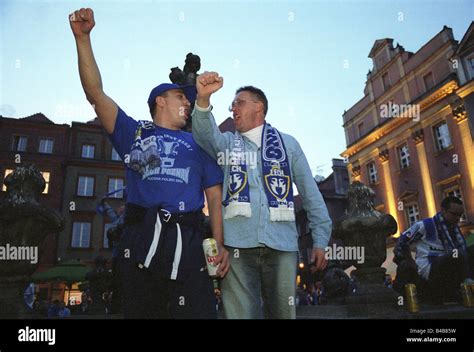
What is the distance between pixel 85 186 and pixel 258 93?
27.3 m

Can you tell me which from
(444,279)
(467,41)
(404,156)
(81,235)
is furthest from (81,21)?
(404,156)

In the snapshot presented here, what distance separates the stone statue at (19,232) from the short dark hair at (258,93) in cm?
281

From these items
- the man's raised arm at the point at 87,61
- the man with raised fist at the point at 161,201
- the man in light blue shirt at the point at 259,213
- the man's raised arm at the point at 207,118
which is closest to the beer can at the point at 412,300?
the man in light blue shirt at the point at 259,213

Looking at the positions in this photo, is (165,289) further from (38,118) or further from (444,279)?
(38,118)

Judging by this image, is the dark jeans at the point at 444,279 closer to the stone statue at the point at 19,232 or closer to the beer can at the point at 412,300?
the beer can at the point at 412,300

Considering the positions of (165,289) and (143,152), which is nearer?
Answer: (165,289)

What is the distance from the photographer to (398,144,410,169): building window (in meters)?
24.4

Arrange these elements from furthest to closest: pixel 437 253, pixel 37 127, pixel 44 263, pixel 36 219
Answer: pixel 37 127 → pixel 44 263 → pixel 437 253 → pixel 36 219

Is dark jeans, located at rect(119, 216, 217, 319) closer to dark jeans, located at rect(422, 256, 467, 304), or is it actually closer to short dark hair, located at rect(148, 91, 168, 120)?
short dark hair, located at rect(148, 91, 168, 120)

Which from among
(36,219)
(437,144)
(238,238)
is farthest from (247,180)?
(437,144)

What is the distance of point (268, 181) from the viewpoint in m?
2.59

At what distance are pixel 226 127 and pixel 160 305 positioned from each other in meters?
28.7

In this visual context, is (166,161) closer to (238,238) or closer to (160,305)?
(238,238)
